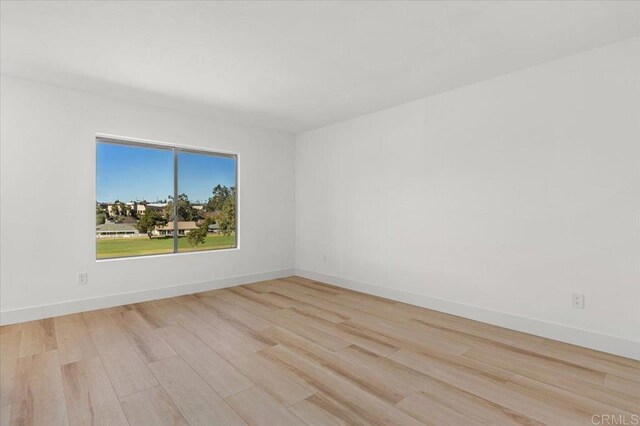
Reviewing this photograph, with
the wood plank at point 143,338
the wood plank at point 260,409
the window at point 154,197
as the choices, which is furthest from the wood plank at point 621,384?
the window at point 154,197

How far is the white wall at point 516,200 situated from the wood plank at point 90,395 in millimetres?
3059

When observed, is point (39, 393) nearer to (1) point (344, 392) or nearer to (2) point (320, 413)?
(2) point (320, 413)

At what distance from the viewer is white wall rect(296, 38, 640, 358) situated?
2.47 meters

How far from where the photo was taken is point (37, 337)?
9.10 feet

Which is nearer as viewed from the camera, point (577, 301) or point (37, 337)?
point (577, 301)

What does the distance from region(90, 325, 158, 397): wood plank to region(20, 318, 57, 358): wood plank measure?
0.99 feet

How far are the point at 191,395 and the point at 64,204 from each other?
2.75m

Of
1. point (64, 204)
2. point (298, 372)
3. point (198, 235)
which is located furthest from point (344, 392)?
point (198, 235)

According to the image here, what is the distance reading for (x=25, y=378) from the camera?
2.08m

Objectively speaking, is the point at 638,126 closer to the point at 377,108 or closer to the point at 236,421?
the point at 377,108

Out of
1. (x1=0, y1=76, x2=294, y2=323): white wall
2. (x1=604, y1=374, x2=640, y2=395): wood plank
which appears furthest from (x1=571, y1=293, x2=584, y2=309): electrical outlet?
(x1=0, y1=76, x2=294, y2=323): white wall

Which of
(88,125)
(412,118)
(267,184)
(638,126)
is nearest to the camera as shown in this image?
(638,126)

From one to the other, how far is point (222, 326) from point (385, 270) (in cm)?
213

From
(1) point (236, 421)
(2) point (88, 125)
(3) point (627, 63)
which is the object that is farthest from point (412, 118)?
(2) point (88, 125)
